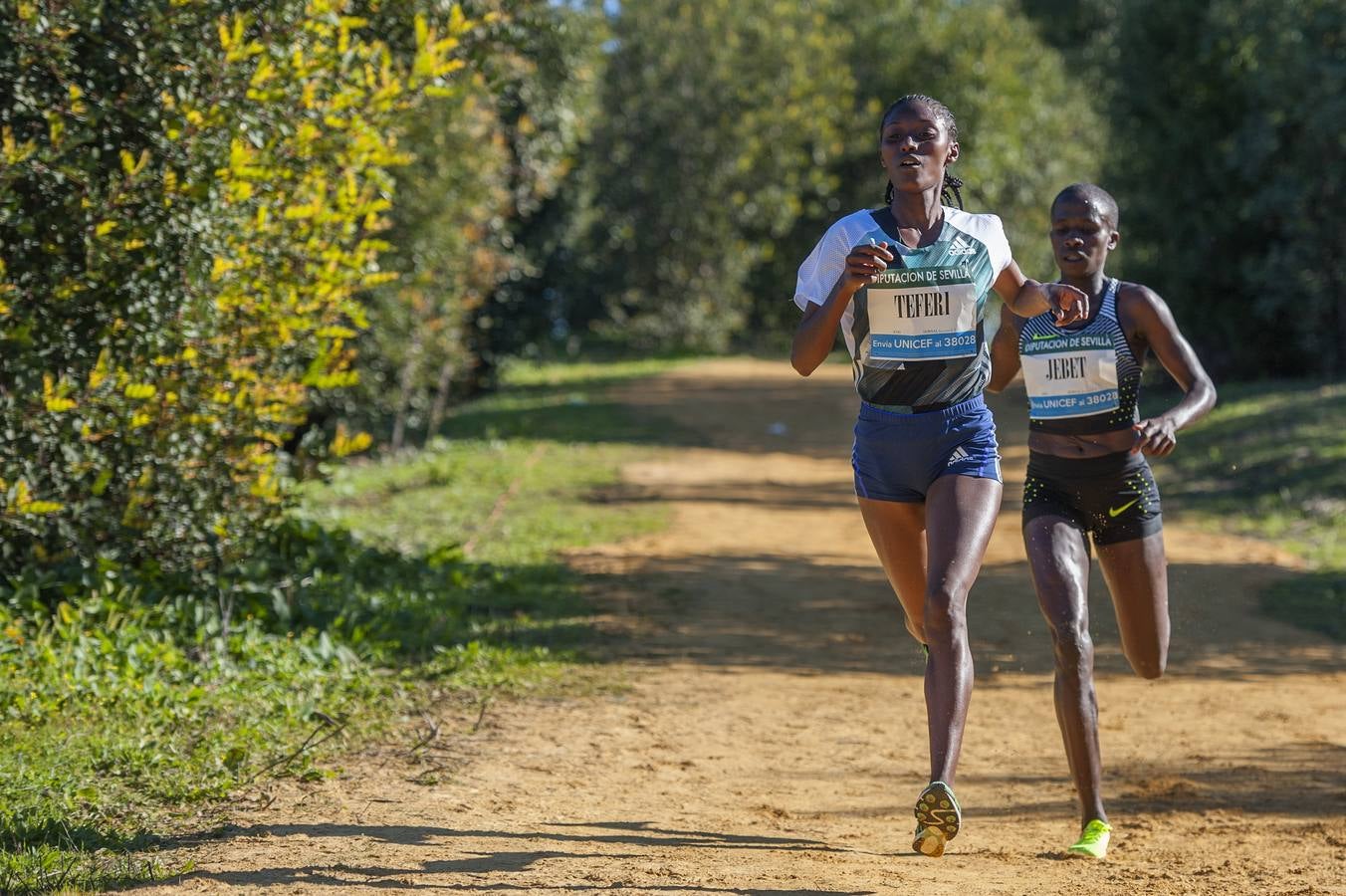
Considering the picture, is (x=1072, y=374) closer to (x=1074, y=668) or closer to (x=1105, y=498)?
(x=1105, y=498)

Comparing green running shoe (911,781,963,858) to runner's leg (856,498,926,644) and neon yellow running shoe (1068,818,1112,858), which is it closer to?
runner's leg (856,498,926,644)

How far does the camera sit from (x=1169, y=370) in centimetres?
552

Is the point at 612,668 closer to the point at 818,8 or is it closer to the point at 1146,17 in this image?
the point at 1146,17

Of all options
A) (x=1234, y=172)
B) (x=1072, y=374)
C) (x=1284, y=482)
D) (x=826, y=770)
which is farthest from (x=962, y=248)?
(x=1234, y=172)

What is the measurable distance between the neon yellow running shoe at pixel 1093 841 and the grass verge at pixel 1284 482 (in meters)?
4.73

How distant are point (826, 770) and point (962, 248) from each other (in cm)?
248

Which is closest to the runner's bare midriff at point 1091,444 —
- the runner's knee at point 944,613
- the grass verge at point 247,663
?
the runner's knee at point 944,613

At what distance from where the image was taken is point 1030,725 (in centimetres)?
726

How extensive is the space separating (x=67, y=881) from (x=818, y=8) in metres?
27.1

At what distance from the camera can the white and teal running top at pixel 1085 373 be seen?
18.4ft

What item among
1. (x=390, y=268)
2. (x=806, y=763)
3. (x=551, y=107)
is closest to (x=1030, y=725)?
(x=806, y=763)

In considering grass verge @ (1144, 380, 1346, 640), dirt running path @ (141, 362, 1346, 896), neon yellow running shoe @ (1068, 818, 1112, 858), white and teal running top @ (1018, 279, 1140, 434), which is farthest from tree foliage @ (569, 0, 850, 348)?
neon yellow running shoe @ (1068, 818, 1112, 858)

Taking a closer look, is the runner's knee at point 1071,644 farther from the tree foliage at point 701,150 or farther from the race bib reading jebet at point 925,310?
the tree foliage at point 701,150

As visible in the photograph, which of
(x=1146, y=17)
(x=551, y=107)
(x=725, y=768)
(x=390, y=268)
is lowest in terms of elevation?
(x=725, y=768)
